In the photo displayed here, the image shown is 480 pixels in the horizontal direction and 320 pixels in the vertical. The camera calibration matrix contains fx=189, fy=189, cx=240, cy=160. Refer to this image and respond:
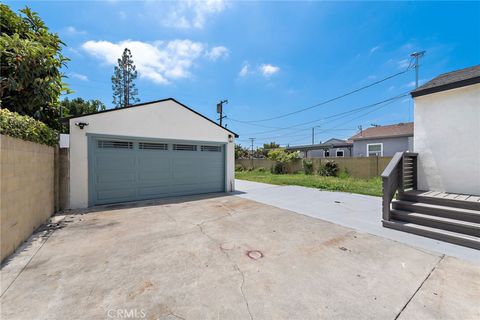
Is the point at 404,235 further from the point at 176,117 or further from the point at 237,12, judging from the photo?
the point at 237,12

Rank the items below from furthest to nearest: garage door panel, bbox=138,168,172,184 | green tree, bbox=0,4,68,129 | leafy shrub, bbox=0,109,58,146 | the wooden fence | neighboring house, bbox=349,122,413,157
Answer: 1. neighboring house, bbox=349,122,413,157
2. the wooden fence
3. garage door panel, bbox=138,168,172,184
4. green tree, bbox=0,4,68,129
5. leafy shrub, bbox=0,109,58,146

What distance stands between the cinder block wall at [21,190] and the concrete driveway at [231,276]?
301mm

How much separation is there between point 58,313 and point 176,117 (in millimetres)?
6296

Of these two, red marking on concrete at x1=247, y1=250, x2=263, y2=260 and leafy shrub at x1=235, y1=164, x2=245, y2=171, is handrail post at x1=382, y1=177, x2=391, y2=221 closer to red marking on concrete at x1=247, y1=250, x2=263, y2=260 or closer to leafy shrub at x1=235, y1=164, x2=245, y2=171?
red marking on concrete at x1=247, y1=250, x2=263, y2=260

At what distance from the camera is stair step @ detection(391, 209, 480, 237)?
3.04m

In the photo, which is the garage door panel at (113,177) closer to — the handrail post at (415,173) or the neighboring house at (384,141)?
the handrail post at (415,173)

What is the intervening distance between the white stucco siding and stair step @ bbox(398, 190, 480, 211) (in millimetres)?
803

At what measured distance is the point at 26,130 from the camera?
347 cm

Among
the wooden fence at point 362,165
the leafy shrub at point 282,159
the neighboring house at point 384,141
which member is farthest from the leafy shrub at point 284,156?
the neighboring house at point 384,141

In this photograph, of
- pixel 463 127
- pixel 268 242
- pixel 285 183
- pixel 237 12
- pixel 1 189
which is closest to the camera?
pixel 1 189

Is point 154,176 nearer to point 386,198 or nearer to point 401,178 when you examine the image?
point 386,198

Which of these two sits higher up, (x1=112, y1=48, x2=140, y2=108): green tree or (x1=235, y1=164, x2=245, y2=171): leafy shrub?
(x1=112, y1=48, x2=140, y2=108): green tree

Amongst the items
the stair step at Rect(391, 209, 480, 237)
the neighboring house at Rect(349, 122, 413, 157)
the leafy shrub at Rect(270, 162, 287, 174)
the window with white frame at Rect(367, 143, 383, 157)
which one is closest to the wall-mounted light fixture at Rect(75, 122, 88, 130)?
the stair step at Rect(391, 209, 480, 237)

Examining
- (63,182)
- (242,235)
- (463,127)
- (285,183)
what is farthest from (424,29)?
(63,182)
